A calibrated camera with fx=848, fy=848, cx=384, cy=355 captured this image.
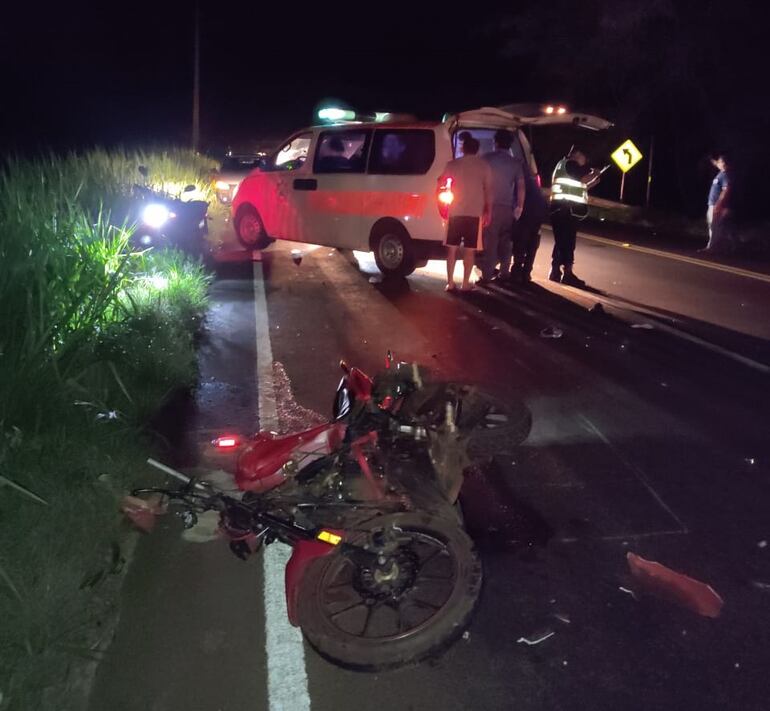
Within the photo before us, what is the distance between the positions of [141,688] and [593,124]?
9.24m

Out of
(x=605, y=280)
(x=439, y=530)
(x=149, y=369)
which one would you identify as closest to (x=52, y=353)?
(x=149, y=369)

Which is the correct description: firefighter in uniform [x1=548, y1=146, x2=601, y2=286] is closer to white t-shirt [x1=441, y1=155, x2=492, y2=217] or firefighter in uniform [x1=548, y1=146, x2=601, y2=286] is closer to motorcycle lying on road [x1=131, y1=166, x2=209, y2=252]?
white t-shirt [x1=441, y1=155, x2=492, y2=217]

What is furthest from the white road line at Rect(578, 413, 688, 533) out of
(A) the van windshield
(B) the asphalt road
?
(A) the van windshield

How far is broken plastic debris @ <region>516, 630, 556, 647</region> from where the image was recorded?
360 cm

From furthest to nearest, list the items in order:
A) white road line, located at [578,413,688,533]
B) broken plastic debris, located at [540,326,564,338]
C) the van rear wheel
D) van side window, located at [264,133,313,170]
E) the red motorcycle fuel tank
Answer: the van rear wheel, van side window, located at [264,133,313,170], broken plastic debris, located at [540,326,564,338], white road line, located at [578,413,688,533], the red motorcycle fuel tank

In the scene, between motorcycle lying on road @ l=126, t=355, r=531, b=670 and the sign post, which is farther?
the sign post

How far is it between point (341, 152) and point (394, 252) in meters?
1.69

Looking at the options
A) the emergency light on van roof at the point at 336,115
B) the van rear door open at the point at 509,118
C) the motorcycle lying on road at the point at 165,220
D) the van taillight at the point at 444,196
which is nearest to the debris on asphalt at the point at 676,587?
the van taillight at the point at 444,196

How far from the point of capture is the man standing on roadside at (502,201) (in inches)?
392

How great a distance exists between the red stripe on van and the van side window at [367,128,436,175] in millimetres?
309

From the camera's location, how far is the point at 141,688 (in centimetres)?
336

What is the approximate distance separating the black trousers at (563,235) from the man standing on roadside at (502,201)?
677 mm

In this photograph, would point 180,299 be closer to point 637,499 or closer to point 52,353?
point 52,353

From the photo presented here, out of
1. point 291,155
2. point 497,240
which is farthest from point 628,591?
point 291,155
